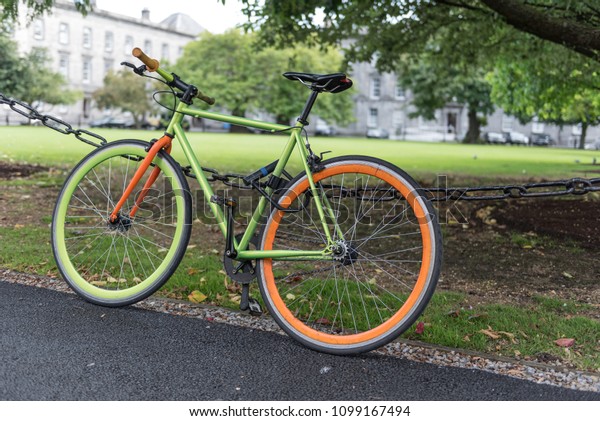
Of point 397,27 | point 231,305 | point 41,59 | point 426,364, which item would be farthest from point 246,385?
point 41,59

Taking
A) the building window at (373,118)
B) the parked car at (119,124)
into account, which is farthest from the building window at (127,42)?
the building window at (373,118)

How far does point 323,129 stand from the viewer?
6488 centimetres

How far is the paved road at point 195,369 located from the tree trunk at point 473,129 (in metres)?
52.6

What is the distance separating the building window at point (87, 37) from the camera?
6588cm

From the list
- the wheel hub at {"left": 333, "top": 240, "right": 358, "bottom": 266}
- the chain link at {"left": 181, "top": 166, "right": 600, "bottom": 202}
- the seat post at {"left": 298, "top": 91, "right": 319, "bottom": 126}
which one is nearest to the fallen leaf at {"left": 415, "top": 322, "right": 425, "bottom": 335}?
the wheel hub at {"left": 333, "top": 240, "right": 358, "bottom": 266}

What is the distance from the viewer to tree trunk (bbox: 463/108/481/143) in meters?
53.5

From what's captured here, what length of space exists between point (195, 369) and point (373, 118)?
2746 inches

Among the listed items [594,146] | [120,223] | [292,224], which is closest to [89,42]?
[594,146]

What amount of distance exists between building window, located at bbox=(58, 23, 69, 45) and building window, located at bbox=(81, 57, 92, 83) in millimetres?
2745

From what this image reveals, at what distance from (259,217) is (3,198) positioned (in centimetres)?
608

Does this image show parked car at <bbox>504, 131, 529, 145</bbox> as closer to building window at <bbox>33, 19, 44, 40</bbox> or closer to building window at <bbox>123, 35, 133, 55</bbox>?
building window at <bbox>123, 35, 133, 55</bbox>

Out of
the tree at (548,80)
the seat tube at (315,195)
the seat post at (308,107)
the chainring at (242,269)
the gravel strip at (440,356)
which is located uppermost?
the tree at (548,80)

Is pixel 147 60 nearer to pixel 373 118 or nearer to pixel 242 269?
pixel 242 269

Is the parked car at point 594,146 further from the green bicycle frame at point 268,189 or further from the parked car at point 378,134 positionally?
the green bicycle frame at point 268,189
